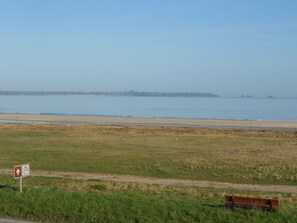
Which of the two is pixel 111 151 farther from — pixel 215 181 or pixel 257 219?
pixel 257 219

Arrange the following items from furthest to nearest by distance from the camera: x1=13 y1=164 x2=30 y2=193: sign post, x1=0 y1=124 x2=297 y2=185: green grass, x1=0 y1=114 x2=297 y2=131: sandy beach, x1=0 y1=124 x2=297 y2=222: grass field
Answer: x1=0 y1=114 x2=297 y2=131: sandy beach
x1=0 y1=124 x2=297 y2=185: green grass
x1=13 y1=164 x2=30 y2=193: sign post
x1=0 y1=124 x2=297 y2=222: grass field

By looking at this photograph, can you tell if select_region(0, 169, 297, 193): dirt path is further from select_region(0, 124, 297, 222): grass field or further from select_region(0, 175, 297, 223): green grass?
select_region(0, 175, 297, 223): green grass

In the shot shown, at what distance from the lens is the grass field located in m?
13.5

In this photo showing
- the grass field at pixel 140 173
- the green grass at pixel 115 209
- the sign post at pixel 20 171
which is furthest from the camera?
the sign post at pixel 20 171

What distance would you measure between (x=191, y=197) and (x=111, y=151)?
57.8ft

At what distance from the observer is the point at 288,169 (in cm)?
2561

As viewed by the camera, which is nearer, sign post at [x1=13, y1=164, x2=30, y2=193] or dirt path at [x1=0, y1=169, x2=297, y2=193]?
sign post at [x1=13, y1=164, x2=30, y2=193]

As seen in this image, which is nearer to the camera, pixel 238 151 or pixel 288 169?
pixel 288 169

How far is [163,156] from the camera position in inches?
1233

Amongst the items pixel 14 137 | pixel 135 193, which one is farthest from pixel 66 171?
pixel 14 137

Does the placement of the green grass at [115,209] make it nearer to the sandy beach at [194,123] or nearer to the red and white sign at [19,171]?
the red and white sign at [19,171]

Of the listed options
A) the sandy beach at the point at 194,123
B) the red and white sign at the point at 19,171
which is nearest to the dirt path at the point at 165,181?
the red and white sign at the point at 19,171

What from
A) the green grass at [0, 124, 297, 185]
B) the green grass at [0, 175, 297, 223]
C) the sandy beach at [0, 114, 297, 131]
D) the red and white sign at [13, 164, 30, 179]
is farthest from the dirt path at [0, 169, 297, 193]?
the sandy beach at [0, 114, 297, 131]

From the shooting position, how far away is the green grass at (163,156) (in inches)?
998
